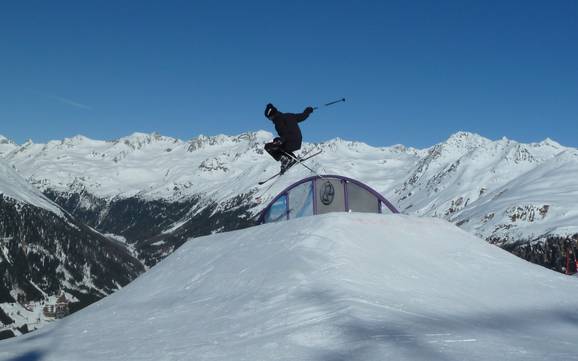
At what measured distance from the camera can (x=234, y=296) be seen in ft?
45.5

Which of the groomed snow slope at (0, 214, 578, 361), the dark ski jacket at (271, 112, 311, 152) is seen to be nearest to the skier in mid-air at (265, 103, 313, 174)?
the dark ski jacket at (271, 112, 311, 152)

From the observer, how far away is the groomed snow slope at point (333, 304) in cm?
922

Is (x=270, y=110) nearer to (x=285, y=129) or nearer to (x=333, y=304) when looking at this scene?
(x=285, y=129)

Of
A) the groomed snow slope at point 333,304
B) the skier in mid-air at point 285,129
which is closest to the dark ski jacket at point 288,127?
the skier in mid-air at point 285,129

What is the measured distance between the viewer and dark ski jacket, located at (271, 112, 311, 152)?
22281 millimetres

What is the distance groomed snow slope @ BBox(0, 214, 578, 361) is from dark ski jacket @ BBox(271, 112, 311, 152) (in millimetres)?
3770

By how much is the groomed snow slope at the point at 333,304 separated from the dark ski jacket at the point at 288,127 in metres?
3.77

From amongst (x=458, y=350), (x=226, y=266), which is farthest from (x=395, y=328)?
(x=226, y=266)

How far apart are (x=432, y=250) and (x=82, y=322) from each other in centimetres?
1101

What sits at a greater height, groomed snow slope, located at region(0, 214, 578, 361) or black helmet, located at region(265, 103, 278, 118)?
black helmet, located at region(265, 103, 278, 118)

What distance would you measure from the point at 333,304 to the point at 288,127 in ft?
40.3

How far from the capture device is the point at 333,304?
36.6ft

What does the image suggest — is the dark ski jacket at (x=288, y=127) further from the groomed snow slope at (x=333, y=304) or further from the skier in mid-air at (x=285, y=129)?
the groomed snow slope at (x=333, y=304)

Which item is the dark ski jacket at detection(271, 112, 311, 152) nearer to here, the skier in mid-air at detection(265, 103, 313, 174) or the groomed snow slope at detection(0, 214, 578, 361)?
the skier in mid-air at detection(265, 103, 313, 174)
